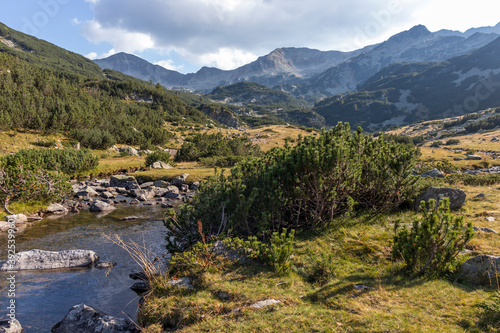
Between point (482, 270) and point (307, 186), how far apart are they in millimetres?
5872

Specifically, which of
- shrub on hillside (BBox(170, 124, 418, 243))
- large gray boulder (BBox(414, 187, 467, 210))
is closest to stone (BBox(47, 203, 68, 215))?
shrub on hillside (BBox(170, 124, 418, 243))

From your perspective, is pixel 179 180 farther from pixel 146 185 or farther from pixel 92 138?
pixel 92 138

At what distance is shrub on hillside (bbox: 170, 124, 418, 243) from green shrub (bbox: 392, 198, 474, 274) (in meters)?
3.34

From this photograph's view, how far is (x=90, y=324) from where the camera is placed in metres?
7.19

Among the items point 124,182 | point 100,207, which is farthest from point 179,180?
point 100,207

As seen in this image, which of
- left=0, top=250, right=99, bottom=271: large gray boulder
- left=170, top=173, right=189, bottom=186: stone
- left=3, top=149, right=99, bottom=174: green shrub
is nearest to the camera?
left=0, top=250, right=99, bottom=271: large gray boulder

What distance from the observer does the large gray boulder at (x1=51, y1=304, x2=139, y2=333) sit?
7.02m

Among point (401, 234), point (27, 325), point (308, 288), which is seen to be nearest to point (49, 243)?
point (27, 325)

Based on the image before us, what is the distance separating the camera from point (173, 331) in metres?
6.44

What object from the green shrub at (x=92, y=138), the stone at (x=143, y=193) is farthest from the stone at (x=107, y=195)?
the green shrub at (x=92, y=138)

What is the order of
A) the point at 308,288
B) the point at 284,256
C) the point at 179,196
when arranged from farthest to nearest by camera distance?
the point at 179,196 → the point at 284,256 → the point at 308,288

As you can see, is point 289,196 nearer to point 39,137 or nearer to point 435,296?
point 435,296

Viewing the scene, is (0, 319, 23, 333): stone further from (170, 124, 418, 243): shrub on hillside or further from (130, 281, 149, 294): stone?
(170, 124, 418, 243): shrub on hillside

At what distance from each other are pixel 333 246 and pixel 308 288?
9.09 ft
